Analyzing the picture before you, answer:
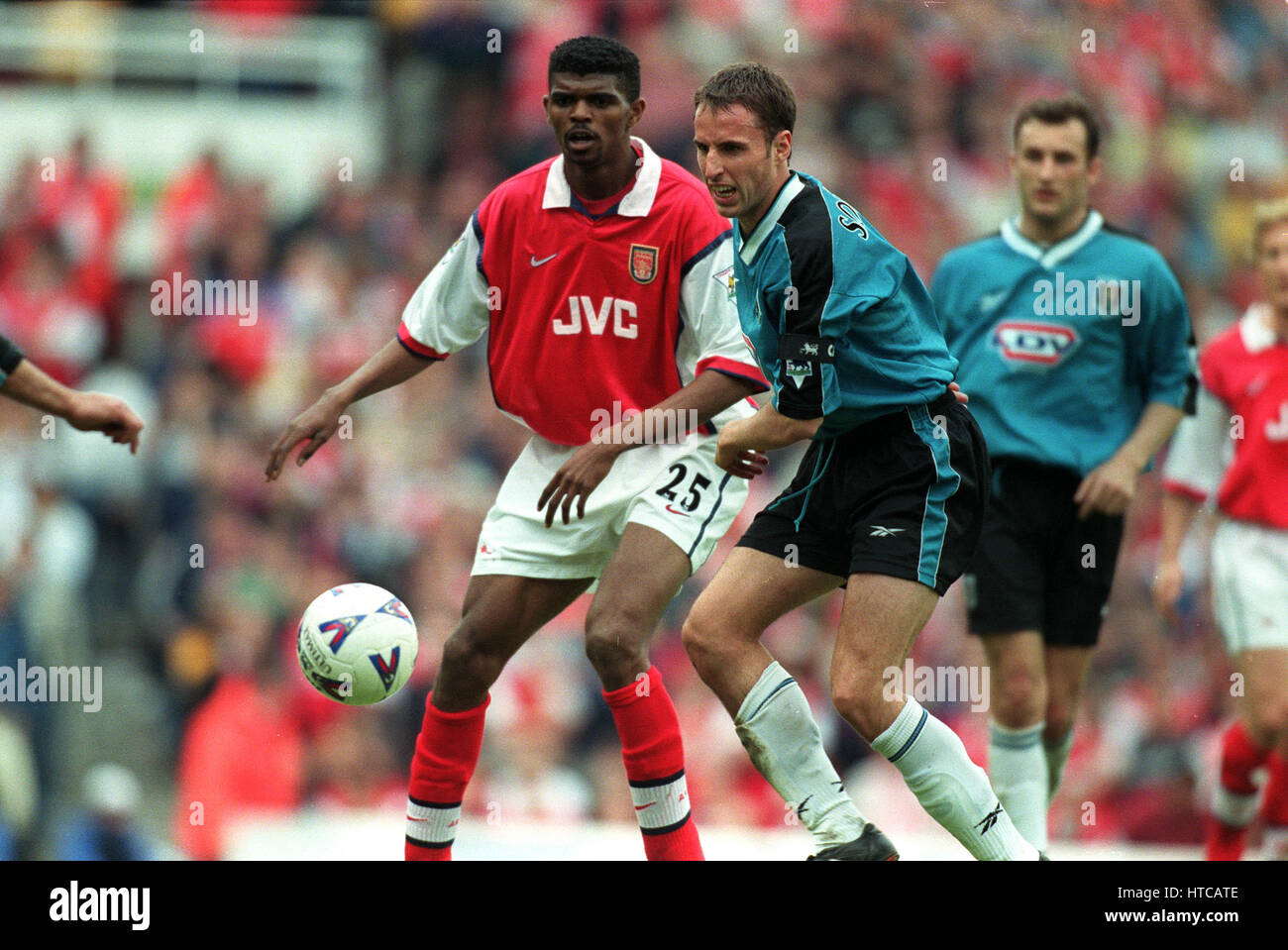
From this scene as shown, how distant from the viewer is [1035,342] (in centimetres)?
666

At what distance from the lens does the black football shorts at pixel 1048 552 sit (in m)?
6.60

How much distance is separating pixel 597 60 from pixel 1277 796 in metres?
4.73

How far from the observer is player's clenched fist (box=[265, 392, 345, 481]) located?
571 centimetres

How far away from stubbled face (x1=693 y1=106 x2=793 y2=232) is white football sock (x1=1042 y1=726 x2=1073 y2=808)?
2909 mm

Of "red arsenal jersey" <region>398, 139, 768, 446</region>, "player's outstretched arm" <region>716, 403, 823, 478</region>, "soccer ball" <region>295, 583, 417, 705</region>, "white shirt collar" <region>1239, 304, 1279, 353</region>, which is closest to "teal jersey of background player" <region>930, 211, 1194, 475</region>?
"white shirt collar" <region>1239, 304, 1279, 353</region>

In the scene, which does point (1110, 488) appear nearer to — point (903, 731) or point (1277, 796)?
point (903, 731)

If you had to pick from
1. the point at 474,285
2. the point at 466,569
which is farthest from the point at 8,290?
the point at 474,285

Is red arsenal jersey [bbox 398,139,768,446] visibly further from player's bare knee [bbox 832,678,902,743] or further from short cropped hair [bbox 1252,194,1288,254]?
short cropped hair [bbox 1252,194,1288,254]

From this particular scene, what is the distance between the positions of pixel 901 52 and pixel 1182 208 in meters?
2.46

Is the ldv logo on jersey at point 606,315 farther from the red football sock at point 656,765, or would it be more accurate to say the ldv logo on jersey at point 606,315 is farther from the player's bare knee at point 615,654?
the red football sock at point 656,765

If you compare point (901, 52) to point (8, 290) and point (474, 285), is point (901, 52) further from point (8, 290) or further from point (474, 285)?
point (474, 285)

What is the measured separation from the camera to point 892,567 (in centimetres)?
496

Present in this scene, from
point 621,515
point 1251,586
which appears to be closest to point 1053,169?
point 1251,586
